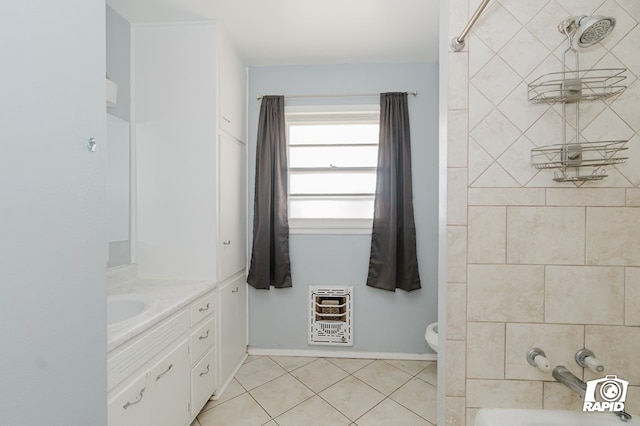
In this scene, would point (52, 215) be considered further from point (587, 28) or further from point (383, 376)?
point (383, 376)

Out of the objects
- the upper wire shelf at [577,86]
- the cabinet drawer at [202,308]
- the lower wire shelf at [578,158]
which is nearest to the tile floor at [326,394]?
the cabinet drawer at [202,308]

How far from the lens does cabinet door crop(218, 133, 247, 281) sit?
2104mm

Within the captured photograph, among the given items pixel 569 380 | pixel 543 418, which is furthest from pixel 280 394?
pixel 569 380

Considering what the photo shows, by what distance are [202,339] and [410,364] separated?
173 cm

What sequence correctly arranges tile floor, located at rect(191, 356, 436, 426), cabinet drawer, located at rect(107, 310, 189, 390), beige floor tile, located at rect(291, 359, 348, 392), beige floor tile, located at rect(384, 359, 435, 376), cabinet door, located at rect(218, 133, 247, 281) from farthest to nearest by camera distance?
beige floor tile, located at rect(384, 359, 435, 376)
beige floor tile, located at rect(291, 359, 348, 392)
cabinet door, located at rect(218, 133, 247, 281)
tile floor, located at rect(191, 356, 436, 426)
cabinet drawer, located at rect(107, 310, 189, 390)

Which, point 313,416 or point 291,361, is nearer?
point 313,416

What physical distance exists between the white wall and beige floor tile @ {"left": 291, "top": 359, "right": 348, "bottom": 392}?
1645 mm

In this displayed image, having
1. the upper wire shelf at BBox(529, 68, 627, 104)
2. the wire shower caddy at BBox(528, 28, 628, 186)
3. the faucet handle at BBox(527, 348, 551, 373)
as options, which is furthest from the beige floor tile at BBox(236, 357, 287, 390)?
the upper wire shelf at BBox(529, 68, 627, 104)

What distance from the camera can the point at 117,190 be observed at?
1.91m

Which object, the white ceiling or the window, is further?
the window

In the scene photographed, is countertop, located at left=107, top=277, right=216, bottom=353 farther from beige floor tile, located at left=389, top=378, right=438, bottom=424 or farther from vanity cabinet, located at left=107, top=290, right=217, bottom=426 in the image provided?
beige floor tile, located at left=389, top=378, right=438, bottom=424

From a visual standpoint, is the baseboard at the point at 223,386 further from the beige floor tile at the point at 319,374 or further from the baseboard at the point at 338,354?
the beige floor tile at the point at 319,374

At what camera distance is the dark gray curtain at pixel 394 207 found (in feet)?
8.22

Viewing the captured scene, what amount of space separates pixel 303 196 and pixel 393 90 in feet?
4.06
